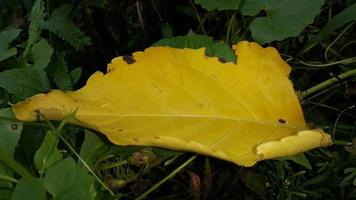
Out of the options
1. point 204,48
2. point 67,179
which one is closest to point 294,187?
point 204,48

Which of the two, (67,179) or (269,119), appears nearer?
(67,179)

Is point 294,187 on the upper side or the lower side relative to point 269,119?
lower

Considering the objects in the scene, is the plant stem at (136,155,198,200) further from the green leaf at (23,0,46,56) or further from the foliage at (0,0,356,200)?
the green leaf at (23,0,46,56)

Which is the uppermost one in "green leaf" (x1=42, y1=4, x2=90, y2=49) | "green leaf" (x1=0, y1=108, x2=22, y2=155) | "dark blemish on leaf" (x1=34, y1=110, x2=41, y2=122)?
"green leaf" (x1=42, y1=4, x2=90, y2=49)

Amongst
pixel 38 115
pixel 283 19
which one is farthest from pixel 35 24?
pixel 283 19

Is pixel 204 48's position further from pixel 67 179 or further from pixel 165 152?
pixel 67 179

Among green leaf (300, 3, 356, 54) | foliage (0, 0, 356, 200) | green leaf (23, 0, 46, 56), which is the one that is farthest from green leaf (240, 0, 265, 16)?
green leaf (23, 0, 46, 56)

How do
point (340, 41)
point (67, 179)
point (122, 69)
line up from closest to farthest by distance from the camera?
point (67, 179)
point (122, 69)
point (340, 41)

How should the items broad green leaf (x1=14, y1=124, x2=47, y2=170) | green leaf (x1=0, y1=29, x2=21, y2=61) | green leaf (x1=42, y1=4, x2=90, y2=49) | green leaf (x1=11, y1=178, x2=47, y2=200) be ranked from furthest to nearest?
1. green leaf (x1=42, y1=4, x2=90, y2=49)
2. green leaf (x1=0, y1=29, x2=21, y2=61)
3. broad green leaf (x1=14, y1=124, x2=47, y2=170)
4. green leaf (x1=11, y1=178, x2=47, y2=200)
